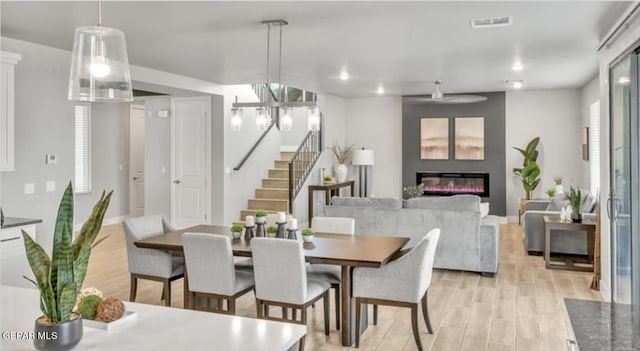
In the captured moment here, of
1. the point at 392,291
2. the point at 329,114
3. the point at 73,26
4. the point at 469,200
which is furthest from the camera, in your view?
the point at 329,114

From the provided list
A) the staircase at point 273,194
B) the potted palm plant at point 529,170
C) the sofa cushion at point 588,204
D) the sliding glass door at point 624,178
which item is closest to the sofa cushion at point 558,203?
the sofa cushion at point 588,204

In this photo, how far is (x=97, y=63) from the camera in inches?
79.0

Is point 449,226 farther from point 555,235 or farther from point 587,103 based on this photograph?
point 587,103

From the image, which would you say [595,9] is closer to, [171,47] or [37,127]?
[171,47]

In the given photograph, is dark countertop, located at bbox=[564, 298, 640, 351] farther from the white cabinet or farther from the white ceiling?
the white cabinet

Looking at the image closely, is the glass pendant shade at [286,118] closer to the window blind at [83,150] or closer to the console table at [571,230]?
the console table at [571,230]

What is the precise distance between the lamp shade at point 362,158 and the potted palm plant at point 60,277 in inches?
351

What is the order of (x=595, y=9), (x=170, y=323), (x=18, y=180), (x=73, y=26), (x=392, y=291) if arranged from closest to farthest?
1. (x=170, y=323)
2. (x=392, y=291)
3. (x=595, y=9)
4. (x=73, y=26)
5. (x=18, y=180)

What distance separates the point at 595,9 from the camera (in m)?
4.03

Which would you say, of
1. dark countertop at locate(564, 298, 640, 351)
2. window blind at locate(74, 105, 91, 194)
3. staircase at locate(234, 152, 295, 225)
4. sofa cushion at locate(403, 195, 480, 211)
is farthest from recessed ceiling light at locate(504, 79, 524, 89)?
window blind at locate(74, 105, 91, 194)

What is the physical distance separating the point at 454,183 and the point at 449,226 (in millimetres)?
4705

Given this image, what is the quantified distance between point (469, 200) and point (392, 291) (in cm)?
253

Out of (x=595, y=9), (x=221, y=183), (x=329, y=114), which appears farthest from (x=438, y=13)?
(x=329, y=114)

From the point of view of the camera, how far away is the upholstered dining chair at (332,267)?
3988 mm
